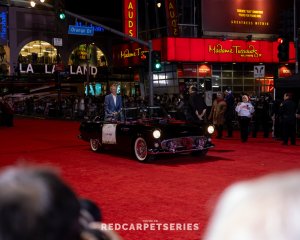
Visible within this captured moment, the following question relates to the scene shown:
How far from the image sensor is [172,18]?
109ft

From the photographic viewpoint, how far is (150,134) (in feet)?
37.4

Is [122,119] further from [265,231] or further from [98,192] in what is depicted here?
[265,231]

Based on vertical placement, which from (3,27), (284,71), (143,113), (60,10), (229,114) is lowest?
(229,114)

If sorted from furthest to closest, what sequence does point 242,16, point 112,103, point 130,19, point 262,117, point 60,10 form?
1. point 242,16
2. point 130,19
3. point 60,10
4. point 262,117
5. point 112,103

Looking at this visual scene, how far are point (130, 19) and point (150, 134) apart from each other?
25.7m

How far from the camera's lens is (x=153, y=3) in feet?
123

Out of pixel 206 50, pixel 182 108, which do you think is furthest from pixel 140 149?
pixel 206 50

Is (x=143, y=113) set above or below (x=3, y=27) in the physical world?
below

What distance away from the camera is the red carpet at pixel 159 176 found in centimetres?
641

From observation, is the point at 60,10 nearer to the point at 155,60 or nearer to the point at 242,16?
the point at 155,60

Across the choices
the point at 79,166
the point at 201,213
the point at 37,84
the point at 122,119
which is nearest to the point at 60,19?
the point at 122,119

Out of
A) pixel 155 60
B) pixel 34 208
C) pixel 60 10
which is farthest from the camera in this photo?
pixel 155 60

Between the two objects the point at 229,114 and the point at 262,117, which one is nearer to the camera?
the point at 262,117

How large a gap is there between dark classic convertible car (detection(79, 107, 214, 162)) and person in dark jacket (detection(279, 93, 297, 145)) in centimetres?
374
